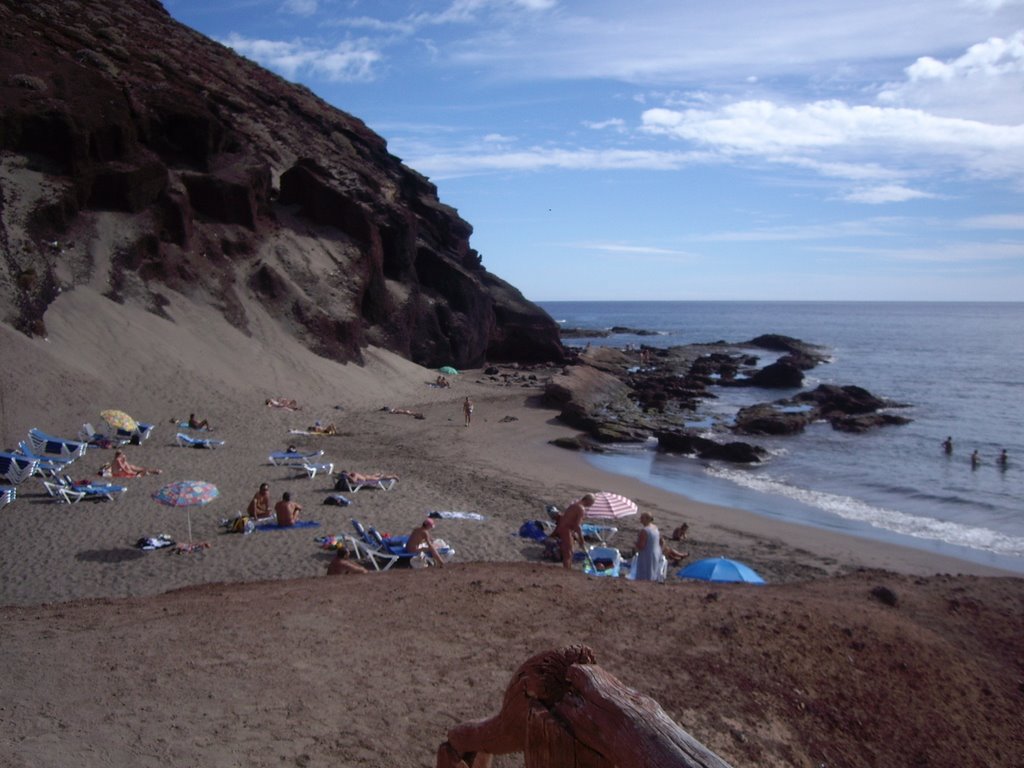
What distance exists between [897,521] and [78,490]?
18.7m

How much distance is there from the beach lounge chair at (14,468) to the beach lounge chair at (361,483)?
604 cm

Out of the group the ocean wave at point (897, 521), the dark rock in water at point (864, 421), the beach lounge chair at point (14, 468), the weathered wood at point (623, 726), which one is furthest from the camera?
the dark rock in water at point (864, 421)

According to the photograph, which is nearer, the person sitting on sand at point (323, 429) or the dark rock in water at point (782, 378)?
the person sitting on sand at point (323, 429)

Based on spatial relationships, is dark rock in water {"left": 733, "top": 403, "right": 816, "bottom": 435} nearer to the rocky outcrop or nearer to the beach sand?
the rocky outcrop

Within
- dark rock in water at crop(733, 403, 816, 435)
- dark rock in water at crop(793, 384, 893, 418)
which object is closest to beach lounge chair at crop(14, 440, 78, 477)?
dark rock in water at crop(733, 403, 816, 435)

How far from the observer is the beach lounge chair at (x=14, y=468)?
15859 mm

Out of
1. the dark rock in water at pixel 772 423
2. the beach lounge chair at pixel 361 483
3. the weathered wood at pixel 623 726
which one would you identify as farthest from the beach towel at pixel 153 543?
the dark rock in water at pixel 772 423

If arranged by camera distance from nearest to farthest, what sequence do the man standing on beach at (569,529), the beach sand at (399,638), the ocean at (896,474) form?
1. the beach sand at (399,638)
2. the man standing on beach at (569,529)
3. the ocean at (896,474)

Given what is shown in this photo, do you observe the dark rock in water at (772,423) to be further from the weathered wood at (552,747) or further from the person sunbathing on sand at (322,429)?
the weathered wood at (552,747)

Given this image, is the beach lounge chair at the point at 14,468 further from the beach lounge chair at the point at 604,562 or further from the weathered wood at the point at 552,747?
the weathered wood at the point at 552,747

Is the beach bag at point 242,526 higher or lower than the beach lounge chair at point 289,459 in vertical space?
lower

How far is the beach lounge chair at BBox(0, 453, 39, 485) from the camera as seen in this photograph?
15859 mm

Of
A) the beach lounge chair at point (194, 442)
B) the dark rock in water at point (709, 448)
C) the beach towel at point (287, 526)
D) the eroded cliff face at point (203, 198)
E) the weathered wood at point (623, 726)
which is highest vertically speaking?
the eroded cliff face at point (203, 198)

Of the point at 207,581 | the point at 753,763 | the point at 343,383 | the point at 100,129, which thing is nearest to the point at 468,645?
the point at 753,763
